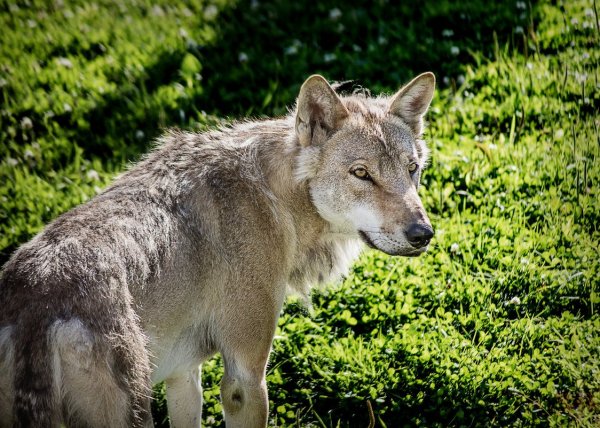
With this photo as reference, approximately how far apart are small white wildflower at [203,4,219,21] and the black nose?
19.0 feet

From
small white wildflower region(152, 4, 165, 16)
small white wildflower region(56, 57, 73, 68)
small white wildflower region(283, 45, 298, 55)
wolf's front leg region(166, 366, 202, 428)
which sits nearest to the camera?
wolf's front leg region(166, 366, 202, 428)

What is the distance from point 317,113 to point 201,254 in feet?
3.86

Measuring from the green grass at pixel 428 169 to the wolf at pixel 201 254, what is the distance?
856mm

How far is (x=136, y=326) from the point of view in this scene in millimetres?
3516

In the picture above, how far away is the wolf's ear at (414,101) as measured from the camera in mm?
4574

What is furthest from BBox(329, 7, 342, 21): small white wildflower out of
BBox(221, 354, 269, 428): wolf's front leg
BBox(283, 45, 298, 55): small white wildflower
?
BBox(221, 354, 269, 428): wolf's front leg

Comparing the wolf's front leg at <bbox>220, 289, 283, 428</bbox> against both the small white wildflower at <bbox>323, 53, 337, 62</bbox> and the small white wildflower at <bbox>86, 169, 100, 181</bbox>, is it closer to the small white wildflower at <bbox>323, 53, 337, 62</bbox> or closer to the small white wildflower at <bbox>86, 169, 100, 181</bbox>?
the small white wildflower at <bbox>86, 169, 100, 181</bbox>

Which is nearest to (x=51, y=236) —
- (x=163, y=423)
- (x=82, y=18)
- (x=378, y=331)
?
(x=163, y=423)

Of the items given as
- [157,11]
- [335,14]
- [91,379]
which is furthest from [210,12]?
[91,379]

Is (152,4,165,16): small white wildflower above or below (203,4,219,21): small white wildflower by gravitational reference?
above

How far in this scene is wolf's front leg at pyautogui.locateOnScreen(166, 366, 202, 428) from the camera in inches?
177

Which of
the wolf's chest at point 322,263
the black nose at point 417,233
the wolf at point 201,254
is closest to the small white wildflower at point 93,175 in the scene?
the wolf at point 201,254

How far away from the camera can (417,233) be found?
4.05 meters

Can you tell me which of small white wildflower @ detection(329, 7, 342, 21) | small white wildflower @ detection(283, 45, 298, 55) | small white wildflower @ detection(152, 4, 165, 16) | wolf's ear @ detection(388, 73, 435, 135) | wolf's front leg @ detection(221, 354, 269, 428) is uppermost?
wolf's ear @ detection(388, 73, 435, 135)
